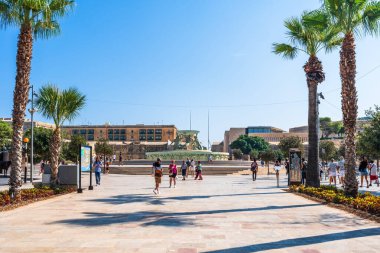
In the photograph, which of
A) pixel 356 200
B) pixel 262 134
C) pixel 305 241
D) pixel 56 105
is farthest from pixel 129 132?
pixel 305 241

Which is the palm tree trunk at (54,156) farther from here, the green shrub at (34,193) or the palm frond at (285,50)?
the palm frond at (285,50)

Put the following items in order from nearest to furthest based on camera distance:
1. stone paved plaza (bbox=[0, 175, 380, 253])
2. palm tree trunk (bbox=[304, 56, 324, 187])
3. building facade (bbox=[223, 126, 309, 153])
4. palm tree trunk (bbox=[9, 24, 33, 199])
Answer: stone paved plaza (bbox=[0, 175, 380, 253]) < palm tree trunk (bbox=[9, 24, 33, 199]) < palm tree trunk (bbox=[304, 56, 324, 187]) < building facade (bbox=[223, 126, 309, 153])

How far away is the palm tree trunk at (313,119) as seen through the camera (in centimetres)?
1859

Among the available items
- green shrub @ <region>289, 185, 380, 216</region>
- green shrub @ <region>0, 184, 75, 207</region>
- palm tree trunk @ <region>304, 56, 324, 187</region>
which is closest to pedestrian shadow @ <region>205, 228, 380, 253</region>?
green shrub @ <region>289, 185, 380, 216</region>

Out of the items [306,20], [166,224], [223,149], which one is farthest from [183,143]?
[223,149]

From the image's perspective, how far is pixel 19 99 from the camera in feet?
46.0

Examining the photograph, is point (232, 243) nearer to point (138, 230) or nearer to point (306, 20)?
point (138, 230)

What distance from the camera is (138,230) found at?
8.46 meters

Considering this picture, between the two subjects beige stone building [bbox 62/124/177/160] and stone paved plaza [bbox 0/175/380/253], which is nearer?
stone paved plaza [bbox 0/175/380/253]

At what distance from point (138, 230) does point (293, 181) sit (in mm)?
13871

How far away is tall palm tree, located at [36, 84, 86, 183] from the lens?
61.9ft

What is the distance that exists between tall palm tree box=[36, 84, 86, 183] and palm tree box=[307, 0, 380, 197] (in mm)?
11964

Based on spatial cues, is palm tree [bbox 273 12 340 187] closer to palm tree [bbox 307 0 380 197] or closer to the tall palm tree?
palm tree [bbox 307 0 380 197]

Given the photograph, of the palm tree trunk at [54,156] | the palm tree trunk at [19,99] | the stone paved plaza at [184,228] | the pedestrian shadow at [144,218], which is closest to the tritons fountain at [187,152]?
the palm tree trunk at [54,156]
